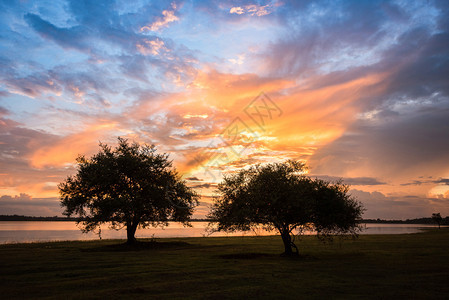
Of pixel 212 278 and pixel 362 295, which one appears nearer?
pixel 362 295

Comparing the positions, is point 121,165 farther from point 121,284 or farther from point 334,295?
point 334,295

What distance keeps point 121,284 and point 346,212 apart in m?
26.8

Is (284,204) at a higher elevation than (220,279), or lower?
higher

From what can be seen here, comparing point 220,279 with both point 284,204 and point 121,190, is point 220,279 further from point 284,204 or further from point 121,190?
point 121,190

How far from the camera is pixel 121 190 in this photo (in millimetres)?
52781

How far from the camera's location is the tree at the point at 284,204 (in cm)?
3603

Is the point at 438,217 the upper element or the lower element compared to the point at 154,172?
lower

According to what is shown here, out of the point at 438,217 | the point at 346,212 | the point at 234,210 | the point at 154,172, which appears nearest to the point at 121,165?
the point at 154,172

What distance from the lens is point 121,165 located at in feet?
172

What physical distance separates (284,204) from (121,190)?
29.9 m

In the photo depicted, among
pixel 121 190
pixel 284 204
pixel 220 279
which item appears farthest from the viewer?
pixel 121 190

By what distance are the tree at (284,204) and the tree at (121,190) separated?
57.0 ft

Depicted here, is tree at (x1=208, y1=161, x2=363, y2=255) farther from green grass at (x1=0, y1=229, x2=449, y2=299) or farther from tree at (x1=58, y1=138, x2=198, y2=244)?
tree at (x1=58, y1=138, x2=198, y2=244)

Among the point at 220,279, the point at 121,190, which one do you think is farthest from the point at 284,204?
the point at 121,190
